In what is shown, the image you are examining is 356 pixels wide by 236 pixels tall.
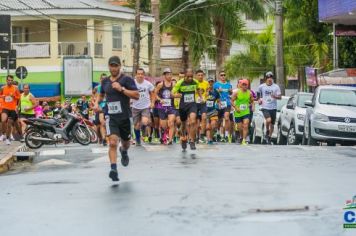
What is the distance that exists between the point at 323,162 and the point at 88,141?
10646mm

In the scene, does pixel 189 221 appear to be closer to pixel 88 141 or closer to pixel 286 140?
pixel 88 141

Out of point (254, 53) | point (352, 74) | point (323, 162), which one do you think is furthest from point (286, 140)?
point (254, 53)

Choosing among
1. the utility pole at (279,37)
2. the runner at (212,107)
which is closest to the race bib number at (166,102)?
the runner at (212,107)

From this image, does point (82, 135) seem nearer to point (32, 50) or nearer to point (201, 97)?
point (201, 97)

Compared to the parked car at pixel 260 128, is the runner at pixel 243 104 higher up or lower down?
higher up

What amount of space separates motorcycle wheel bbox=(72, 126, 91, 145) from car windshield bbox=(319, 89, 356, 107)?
21.2 feet

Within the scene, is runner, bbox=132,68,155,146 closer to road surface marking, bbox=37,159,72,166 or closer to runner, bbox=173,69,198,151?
runner, bbox=173,69,198,151

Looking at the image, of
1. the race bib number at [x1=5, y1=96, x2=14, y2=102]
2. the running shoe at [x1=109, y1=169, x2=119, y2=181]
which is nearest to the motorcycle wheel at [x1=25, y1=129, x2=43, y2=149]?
the race bib number at [x1=5, y1=96, x2=14, y2=102]

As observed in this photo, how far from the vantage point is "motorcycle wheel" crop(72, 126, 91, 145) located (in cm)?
2655

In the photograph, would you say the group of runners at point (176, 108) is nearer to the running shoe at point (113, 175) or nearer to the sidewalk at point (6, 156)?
the running shoe at point (113, 175)

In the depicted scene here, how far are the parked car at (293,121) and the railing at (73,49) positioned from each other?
26029mm

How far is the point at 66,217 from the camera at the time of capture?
35.5ft

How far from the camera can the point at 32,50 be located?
53812mm

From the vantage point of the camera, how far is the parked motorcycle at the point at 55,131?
25.5 m
